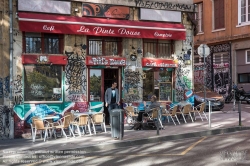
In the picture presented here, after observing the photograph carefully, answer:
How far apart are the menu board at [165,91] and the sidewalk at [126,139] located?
1.59 meters

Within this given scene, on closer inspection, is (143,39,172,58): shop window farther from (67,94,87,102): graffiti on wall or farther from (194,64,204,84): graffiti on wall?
(194,64,204,84): graffiti on wall

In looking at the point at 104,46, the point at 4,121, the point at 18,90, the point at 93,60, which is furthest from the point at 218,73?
the point at 4,121

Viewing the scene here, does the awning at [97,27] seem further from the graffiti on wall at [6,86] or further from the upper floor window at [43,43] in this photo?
the graffiti on wall at [6,86]

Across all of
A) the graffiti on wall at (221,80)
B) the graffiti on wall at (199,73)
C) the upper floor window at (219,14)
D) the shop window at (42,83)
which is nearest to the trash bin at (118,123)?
the shop window at (42,83)

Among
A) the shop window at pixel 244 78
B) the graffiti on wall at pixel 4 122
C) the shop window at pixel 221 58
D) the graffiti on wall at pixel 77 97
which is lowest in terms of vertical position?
the graffiti on wall at pixel 4 122

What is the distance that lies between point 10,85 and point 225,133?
797cm

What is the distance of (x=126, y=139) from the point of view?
11.5 metres

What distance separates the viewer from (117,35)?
14.6m

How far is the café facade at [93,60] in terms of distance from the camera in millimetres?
13414

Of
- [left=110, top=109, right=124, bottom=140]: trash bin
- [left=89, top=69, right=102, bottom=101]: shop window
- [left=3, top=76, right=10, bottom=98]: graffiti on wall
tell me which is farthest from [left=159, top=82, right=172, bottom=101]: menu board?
[left=3, top=76, right=10, bottom=98]: graffiti on wall

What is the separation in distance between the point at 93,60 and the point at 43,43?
2044 millimetres

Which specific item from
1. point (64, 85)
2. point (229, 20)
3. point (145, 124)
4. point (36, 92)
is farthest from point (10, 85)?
point (229, 20)

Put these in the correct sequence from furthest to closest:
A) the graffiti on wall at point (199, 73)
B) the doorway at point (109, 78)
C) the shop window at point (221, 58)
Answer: the graffiti on wall at point (199, 73)
the shop window at point (221, 58)
the doorway at point (109, 78)

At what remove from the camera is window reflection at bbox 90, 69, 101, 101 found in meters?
14.7
